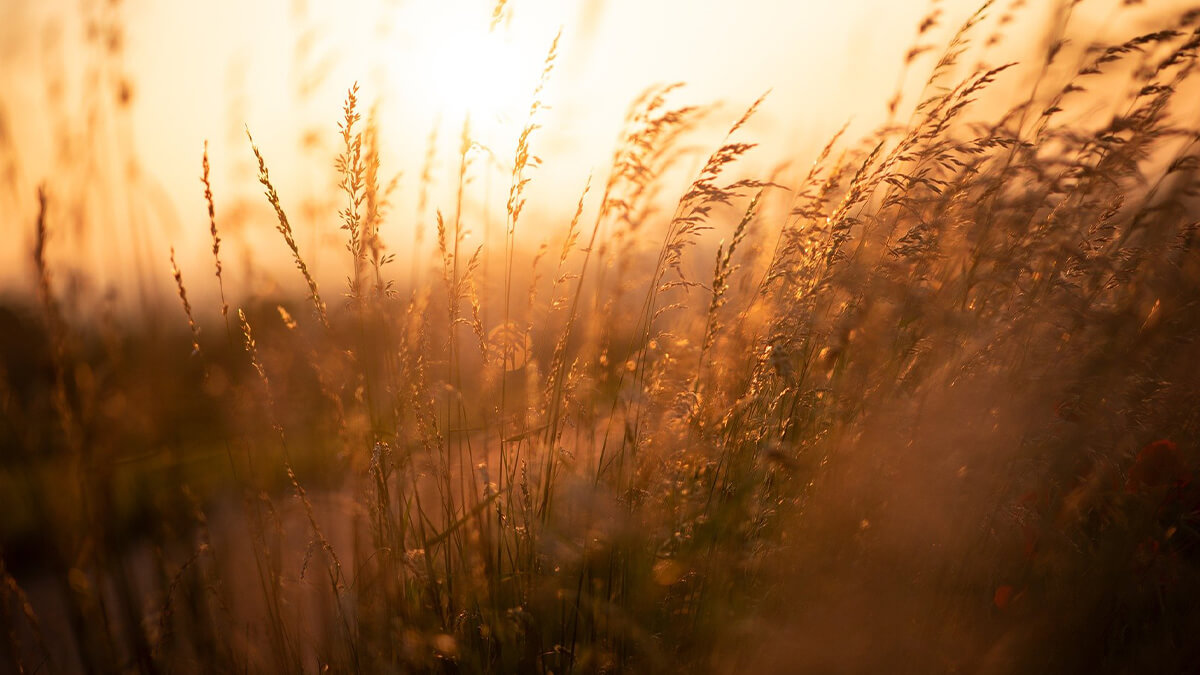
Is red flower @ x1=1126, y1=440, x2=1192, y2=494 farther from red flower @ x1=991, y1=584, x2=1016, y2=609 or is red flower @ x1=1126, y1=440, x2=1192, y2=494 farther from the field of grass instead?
red flower @ x1=991, y1=584, x2=1016, y2=609

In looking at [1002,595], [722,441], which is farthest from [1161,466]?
[722,441]

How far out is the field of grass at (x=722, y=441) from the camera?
1.71 metres

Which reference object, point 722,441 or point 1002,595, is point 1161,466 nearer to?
point 1002,595

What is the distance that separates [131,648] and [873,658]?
177 centimetres

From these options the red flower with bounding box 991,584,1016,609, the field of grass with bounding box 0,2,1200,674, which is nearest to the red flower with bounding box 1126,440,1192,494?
the field of grass with bounding box 0,2,1200,674

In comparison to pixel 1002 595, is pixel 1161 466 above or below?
above

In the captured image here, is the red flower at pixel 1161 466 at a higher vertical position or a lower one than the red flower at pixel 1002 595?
higher

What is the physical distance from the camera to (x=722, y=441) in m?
2.04

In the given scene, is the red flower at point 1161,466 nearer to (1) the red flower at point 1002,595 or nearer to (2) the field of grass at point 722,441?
(2) the field of grass at point 722,441

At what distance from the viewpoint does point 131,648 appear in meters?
1.61

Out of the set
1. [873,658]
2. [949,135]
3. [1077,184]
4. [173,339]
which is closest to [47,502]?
[173,339]

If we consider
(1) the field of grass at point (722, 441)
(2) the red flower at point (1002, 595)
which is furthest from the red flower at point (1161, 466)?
(2) the red flower at point (1002, 595)

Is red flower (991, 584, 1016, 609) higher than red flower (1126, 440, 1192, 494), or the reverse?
red flower (1126, 440, 1192, 494)

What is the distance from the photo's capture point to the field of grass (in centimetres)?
171
